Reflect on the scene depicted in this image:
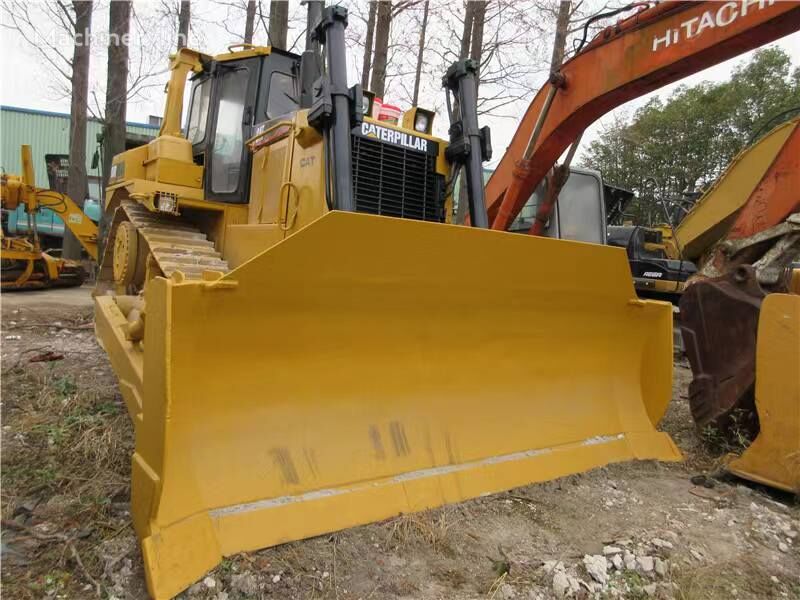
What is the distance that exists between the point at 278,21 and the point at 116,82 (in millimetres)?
3361

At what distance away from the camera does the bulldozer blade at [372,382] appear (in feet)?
7.56

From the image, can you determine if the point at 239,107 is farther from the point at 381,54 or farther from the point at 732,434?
the point at 381,54

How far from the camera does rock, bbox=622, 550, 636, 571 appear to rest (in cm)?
231

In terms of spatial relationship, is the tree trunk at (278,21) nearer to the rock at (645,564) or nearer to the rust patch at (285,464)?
the rust patch at (285,464)

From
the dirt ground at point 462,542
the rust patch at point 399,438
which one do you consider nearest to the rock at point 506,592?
the dirt ground at point 462,542

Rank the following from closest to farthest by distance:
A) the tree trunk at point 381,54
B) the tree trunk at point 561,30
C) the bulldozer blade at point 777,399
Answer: the bulldozer blade at point 777,399 → the tree trunk at point 381,54 → the tree trunk at point 561,30

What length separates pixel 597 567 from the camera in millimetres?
2279

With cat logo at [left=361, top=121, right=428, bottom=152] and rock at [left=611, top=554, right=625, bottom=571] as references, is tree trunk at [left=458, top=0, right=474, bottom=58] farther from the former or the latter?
rock at [left=611, top=554, right=625, bottom=571]

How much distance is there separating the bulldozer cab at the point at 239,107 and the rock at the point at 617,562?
3.53 metres

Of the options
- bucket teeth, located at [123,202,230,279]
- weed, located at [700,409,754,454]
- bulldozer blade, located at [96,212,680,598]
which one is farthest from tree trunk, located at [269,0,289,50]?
weed, located at [700,409,754,454]

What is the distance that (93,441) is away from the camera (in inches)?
125

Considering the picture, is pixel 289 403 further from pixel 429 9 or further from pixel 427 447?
pixel 429 9

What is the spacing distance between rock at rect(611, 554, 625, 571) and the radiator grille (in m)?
2.46

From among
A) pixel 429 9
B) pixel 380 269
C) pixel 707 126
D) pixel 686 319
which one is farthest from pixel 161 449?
pixel 707 126
